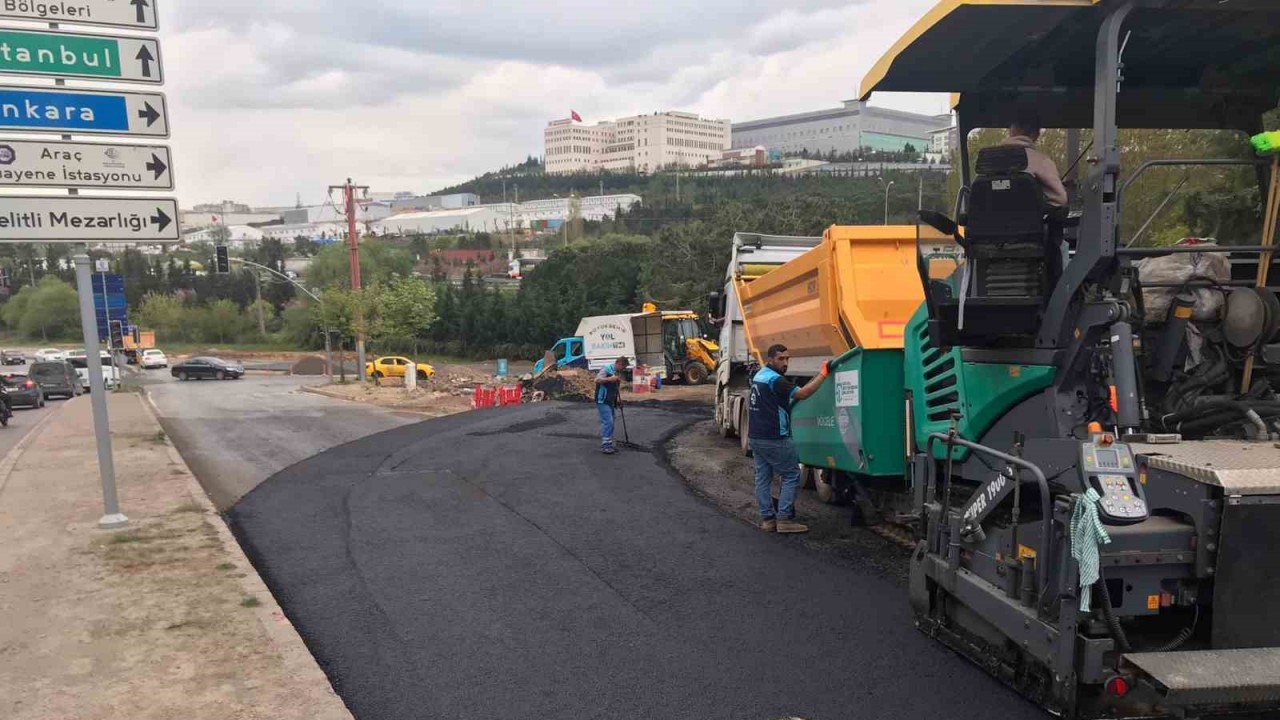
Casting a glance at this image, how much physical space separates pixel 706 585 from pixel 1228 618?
10.8 ft

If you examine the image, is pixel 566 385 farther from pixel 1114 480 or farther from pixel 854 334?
pixel 1114 480

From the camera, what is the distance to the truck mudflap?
2.97 m

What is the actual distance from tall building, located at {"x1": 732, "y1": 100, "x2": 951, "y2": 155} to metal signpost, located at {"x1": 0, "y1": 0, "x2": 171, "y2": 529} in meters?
132

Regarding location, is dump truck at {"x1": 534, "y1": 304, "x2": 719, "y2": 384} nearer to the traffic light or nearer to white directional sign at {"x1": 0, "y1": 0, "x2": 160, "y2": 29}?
white directional sign at {"x1": 0, "y1": 0, "x2": 160, "y2": 29}

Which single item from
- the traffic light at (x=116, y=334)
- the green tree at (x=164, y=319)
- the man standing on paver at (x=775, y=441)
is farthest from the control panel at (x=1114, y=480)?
the green tree at (x=164, y=319)

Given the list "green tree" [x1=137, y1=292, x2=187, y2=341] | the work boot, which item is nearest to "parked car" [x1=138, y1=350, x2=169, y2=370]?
"green tree" [x1=137, y1=292, x2=187, y2=341]

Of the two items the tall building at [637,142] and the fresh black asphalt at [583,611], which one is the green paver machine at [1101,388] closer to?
the fresh black asphalt at [583,611]

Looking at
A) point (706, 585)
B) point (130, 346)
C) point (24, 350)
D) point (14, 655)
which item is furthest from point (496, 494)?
point (24, 350)

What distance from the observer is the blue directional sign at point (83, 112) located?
6.81 m

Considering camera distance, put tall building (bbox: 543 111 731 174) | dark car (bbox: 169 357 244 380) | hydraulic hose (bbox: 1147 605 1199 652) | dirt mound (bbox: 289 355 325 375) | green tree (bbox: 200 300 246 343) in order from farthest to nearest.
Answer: tall building (bbox: 543 111 731 174), green tree (bbox: 200 300 246 343), dirt mound (bbox: 289 355 325 375), dark car (bbox: 169 357 244 380), hydraulic hose (bbox: 1147 605 1199 652)

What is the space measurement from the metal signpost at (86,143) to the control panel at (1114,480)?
7068 mm

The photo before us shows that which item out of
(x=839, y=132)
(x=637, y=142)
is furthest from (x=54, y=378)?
(x=637, y=142)

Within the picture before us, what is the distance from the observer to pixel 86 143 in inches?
281

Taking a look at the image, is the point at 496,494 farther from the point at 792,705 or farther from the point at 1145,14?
the point at 1145,14
